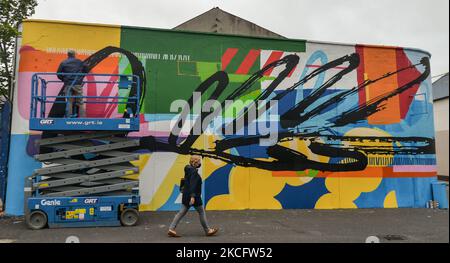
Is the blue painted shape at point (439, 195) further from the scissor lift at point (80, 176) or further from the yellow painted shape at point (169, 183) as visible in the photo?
the scissor lift at point (80, 176)

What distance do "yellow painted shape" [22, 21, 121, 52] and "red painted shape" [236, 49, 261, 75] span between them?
11.9 ft

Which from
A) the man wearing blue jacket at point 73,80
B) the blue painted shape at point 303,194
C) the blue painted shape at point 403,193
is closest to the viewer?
the man wearing blue jacket at point 73,80

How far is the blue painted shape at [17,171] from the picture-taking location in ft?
33.4

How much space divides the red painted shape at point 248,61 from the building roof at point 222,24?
1427cm

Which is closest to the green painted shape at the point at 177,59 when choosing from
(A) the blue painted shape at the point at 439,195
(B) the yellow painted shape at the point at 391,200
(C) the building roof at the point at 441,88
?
(B) the yellow painted shape at the point at 391,200

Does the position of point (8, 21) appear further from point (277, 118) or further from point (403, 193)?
point (403, 193)

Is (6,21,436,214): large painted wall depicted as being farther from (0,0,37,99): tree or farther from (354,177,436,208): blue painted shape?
(0,0,37,99): tree

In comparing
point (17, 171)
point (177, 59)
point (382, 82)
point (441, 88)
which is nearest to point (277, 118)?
point (177, 59)

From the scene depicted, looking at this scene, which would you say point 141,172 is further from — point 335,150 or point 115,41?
point 335,150

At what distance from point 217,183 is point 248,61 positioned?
378 centimetres

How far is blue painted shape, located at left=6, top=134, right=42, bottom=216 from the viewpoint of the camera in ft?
33.4

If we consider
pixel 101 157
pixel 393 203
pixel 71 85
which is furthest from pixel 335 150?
pixel 71 85

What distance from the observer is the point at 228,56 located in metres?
11.8

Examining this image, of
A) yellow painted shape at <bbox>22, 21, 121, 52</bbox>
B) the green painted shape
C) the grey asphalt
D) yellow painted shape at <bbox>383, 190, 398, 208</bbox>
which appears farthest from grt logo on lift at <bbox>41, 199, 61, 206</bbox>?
yellow painted shape at <bbox>383, 190, 398, 208</bbox>
